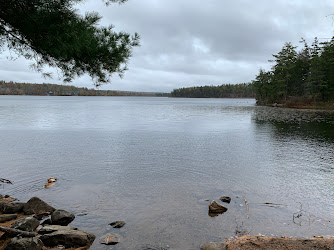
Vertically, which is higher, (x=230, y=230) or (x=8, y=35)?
(x=8, y=35)

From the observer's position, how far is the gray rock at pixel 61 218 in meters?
9.62

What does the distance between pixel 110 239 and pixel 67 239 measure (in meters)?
1.36

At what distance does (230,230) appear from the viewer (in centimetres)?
938

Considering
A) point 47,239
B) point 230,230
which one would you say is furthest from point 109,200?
point 230,230

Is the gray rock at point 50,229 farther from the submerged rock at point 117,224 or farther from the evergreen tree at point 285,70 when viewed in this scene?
the evergreen tree at point 285,70

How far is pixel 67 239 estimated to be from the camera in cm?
815

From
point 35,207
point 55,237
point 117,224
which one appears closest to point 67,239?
point 55,237

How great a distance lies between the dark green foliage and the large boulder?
20.1ft

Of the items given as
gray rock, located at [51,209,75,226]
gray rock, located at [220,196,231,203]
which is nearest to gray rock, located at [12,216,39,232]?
gray rock, located at [51,209,75,226]

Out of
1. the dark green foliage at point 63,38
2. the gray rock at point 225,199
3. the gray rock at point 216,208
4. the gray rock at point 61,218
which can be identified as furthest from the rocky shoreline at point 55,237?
the dark green foliage at point 63,38

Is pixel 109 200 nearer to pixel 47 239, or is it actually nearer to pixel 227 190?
pixel 47 239

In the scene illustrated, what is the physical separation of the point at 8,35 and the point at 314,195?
1514cm

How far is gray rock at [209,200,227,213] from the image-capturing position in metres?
10.8

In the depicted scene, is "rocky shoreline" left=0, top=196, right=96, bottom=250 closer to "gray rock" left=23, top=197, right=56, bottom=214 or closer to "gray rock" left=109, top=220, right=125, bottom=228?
"gray rock" left=23, top=197, right=56, bottom=214
